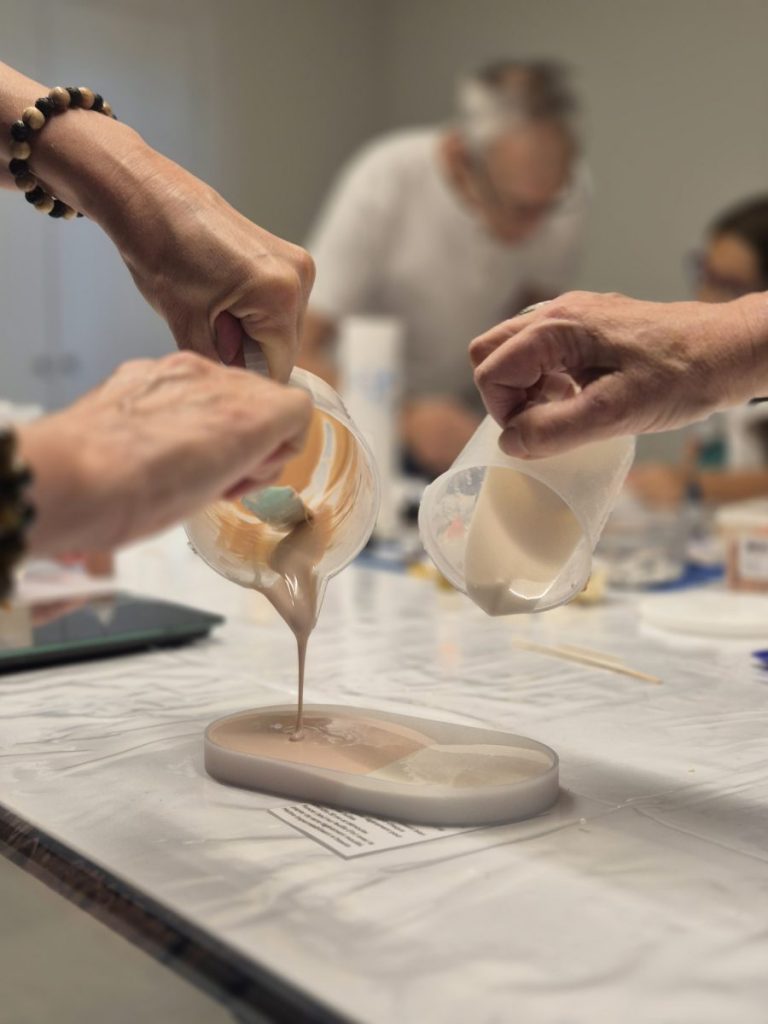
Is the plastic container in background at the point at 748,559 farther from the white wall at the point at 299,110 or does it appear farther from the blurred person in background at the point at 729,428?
the white wall at the point at 299,110

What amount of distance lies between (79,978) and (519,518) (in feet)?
1.55

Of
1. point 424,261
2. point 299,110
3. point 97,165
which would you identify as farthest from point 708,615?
point 299,110

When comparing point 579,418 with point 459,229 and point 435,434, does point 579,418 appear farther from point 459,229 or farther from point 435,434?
point 459,229

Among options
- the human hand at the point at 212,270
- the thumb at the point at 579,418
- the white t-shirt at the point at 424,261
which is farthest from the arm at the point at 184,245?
the white t-shirt at the point at 424,261

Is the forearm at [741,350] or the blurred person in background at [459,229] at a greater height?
the blurred person in background at [459,229]

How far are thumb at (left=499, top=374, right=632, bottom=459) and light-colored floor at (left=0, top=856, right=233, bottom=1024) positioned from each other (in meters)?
0.44

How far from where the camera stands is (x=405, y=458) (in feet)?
9.49

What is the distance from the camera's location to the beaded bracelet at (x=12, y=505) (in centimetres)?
61

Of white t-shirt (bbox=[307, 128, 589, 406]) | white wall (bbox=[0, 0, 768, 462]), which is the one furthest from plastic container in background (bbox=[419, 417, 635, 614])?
white wall (bbox=[0, 0, 768, 462])

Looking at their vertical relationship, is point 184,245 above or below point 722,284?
below

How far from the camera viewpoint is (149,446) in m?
0.66

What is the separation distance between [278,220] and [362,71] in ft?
2.73

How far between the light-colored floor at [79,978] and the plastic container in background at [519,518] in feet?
1.35

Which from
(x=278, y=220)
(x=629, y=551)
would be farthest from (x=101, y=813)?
(x=278, y=220)
